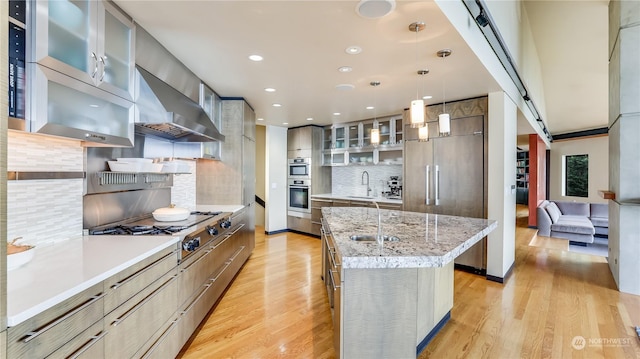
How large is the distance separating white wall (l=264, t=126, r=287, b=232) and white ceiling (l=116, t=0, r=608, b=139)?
4.08ft

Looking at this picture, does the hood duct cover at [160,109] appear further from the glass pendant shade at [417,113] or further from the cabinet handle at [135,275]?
the glass pendant shade at [417,113]

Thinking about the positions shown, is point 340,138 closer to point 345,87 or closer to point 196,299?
point 345,87

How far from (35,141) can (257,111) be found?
3532 mm

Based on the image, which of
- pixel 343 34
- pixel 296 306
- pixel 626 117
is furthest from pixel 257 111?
pixel 626 117

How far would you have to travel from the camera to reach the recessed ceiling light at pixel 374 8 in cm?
188

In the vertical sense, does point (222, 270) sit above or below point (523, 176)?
below

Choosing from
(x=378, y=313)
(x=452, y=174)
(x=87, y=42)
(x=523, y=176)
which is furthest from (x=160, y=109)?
(x=523, y=176)

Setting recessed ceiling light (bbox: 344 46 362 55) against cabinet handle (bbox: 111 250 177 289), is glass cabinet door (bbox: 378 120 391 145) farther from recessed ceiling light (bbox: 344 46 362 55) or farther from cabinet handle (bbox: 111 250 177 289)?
cabinet handle (bbox: 111 250 177 289)

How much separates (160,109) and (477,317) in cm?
337

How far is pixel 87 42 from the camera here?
1.72 metres

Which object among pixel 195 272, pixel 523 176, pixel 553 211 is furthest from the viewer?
pixel 523 176

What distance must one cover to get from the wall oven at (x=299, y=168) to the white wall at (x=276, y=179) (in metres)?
0.16

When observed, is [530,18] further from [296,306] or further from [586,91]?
[296,306]

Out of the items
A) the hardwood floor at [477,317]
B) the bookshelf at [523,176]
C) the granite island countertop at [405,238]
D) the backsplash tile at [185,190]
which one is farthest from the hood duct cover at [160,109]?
the bookshelf at [523,176]
